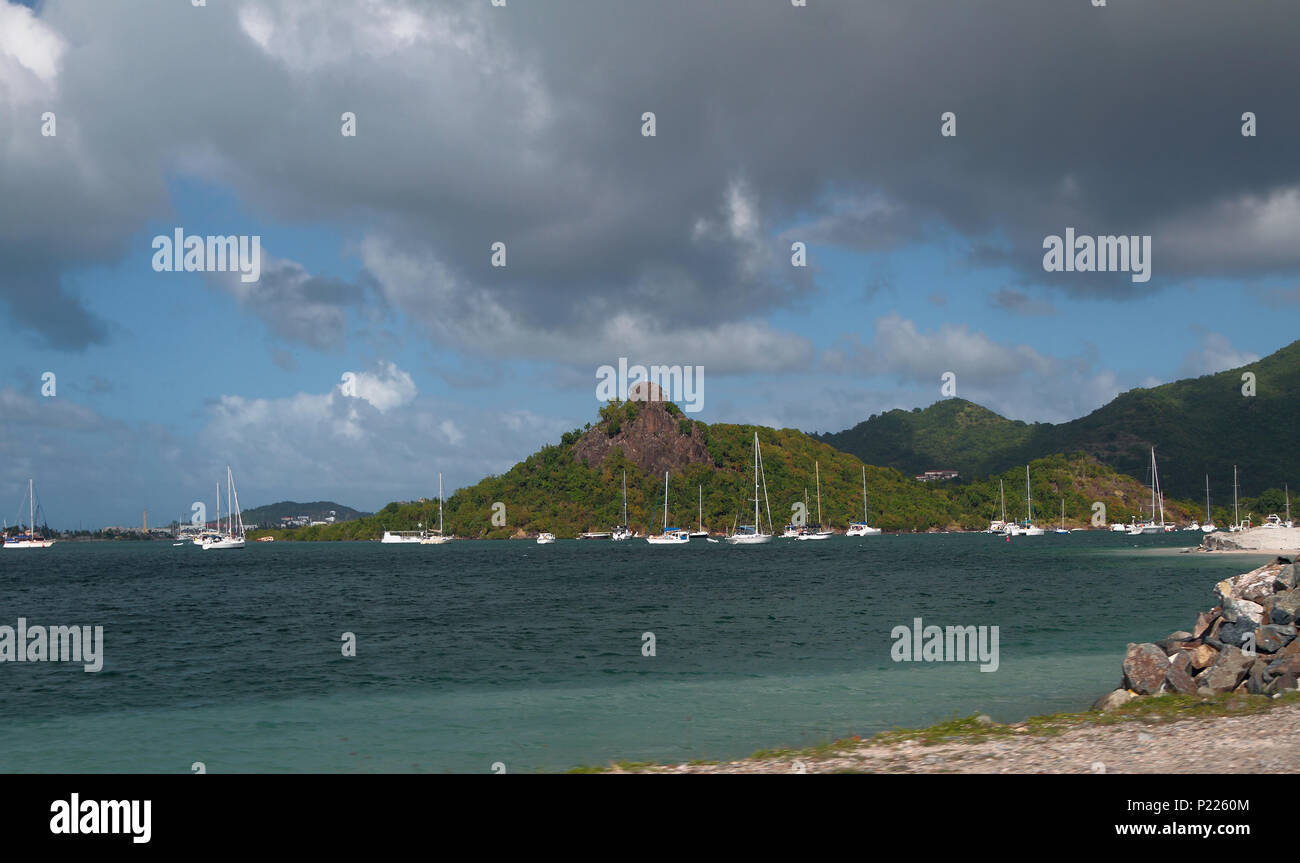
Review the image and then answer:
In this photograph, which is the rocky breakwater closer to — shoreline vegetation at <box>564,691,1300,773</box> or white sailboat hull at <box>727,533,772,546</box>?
shoreline vegetation at <box>564,691,1300,773</box>

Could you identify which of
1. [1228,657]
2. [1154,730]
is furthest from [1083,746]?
[1228,657]

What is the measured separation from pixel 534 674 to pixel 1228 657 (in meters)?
19.8

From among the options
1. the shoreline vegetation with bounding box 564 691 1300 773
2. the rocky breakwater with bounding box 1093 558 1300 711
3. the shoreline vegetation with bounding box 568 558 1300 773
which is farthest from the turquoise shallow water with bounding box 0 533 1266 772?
the shoreline vegetation with bounding box 564 691 1300 773

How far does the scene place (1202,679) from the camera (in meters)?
20.6

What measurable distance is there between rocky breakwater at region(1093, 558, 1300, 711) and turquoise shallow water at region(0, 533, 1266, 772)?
5.80 feet

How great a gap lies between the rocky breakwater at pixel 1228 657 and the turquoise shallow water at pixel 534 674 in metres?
1.77

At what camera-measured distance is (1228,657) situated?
20.9 metres

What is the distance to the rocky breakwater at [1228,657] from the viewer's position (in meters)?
20.1

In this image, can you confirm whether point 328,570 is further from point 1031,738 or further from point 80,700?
point 1031,738

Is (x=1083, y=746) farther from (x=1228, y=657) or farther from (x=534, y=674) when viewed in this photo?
(x=534, y=674)

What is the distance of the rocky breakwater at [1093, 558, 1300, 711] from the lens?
20125mm

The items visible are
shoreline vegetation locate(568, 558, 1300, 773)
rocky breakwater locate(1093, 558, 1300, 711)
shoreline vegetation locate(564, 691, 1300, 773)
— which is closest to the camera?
shoreline vegetation locate(564, 691, 1300, 773)
